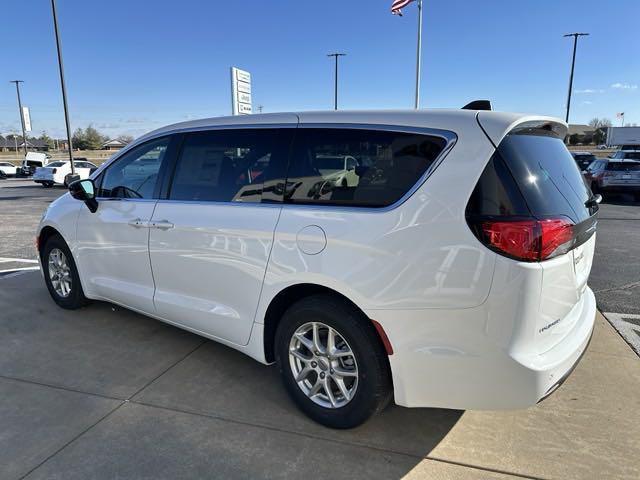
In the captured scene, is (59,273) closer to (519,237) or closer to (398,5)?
(519,237)

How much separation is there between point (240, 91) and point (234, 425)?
1252 centimetres

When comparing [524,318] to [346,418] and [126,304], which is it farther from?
[126,304]

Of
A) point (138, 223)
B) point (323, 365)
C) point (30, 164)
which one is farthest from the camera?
point (30, 164)

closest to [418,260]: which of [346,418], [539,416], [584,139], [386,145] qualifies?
[386,145]

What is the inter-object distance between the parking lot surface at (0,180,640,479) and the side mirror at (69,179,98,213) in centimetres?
114

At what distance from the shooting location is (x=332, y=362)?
8.71 feet

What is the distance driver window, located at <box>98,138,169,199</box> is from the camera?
3618mm

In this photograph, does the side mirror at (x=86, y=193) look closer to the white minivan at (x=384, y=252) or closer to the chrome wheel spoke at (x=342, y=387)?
the white minivan at (x=384, y=252)

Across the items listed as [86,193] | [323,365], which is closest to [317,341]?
[323,365]

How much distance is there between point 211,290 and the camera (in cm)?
316

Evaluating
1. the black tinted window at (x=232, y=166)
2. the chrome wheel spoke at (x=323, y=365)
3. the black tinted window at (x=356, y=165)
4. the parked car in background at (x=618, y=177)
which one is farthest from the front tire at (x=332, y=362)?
the parked car in background at (x=618, y=177)

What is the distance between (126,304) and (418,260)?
2.75m

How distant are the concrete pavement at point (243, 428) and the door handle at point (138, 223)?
3.38ft

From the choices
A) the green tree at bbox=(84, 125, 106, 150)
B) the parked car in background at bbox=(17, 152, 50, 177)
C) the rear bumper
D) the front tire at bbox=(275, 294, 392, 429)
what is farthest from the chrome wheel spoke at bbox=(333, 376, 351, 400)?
the green tree at bbox=(84, 125, 106, 150)
